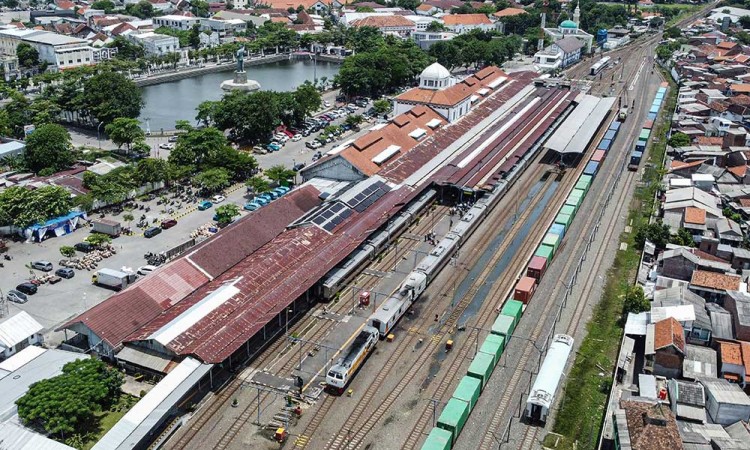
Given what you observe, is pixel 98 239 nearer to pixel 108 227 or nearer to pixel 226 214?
pixel 108 227

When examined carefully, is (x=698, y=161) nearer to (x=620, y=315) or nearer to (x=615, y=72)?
(x=620, y=315)

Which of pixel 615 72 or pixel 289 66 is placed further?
pixel 289 66

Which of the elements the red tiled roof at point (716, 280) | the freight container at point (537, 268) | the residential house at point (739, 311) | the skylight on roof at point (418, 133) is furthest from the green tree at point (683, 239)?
the skylight on roof at point (418, 133)

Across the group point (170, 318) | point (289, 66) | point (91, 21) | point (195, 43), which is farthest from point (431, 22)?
point (170, 318)

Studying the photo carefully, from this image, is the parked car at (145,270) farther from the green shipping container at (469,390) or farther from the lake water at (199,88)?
the lake water at (199,88)

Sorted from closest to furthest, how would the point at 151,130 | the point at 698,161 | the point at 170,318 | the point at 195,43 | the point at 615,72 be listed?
1. the point at 170,318
2. the point at 698,161
3. the point at 151,130
4. the point at 615,72
5. the point at 195,43

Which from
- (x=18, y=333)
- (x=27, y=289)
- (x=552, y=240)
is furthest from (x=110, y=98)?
(x=552, y=240)

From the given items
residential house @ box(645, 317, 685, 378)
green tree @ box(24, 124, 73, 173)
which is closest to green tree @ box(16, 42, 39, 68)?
green tree @ box(24, 124, 73, 173)
